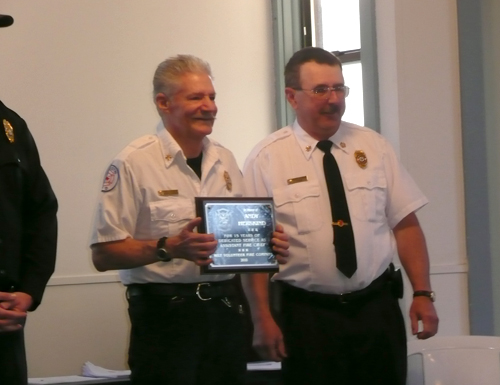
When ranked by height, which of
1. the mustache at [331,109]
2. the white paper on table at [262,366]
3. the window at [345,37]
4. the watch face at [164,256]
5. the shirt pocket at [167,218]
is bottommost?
the white paper on table at [262,366]

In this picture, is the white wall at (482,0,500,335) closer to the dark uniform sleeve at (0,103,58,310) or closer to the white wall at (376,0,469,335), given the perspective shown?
the white wall at (376,0,469,335)

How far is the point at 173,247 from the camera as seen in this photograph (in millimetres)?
2213

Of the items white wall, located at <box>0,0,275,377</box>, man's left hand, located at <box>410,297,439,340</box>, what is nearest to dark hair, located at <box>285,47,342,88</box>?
man's left hand, located at <box>410,297,439,340</box>

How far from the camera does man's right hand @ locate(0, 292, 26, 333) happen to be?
1.97 metres

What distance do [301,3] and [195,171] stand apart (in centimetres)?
276

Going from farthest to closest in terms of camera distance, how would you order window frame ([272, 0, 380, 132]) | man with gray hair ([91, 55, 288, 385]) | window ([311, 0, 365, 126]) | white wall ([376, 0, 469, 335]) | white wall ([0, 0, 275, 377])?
window frame ([272, 0, 380, 132]) < window ([311, 0, 365, 126]) < white wall ([0, 0, 275, 377]) < white wall ([376, 0, 469, 335]) < man with gray hair ([91, 55, 288, 385])

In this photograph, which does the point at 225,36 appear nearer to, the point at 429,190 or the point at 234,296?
the point at 429,190

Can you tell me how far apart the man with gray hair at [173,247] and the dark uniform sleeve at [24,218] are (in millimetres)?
203

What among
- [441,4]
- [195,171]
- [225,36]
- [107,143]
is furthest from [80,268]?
[441,4]

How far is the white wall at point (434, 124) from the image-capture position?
13.0 feet

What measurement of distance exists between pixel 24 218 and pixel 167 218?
41cm

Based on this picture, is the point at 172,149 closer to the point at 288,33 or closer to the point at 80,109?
the point at 80,109

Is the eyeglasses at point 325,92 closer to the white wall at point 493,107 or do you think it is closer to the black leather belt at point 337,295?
the black leather belt at point 337,295

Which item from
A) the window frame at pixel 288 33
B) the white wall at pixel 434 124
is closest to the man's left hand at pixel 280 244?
the white wall at pixel 434 124
